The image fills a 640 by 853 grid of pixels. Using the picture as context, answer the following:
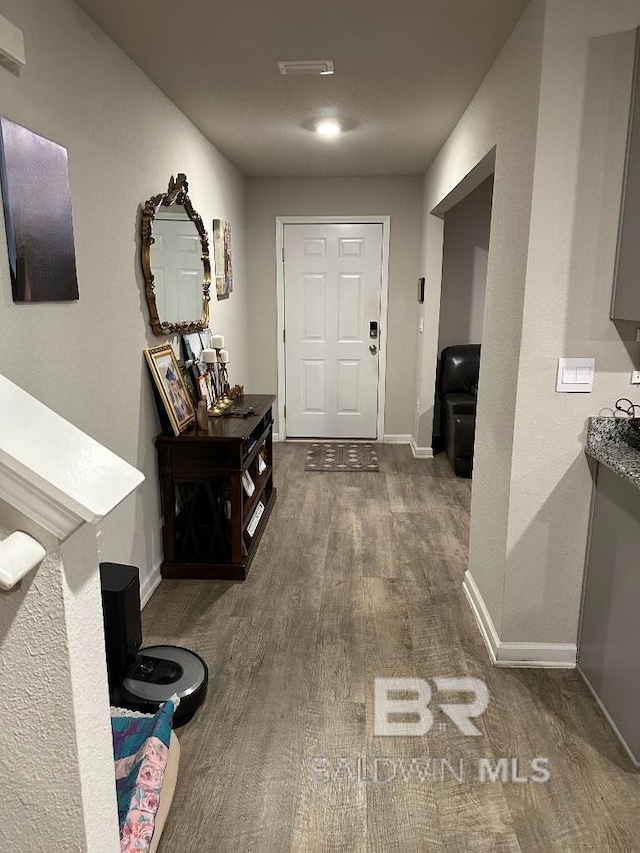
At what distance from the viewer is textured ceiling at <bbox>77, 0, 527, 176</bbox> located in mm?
2139

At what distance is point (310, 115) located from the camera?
3.38 m

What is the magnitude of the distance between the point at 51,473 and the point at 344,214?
16.6ft

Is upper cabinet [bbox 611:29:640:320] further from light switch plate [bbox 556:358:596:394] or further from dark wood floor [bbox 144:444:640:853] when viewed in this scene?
dark wood floor [bbox 144:444:640:853]

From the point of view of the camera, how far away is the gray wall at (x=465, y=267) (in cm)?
529

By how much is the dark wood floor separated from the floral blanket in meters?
0.20

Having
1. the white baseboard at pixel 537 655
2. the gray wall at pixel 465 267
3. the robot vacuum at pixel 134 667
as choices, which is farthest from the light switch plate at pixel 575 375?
the gray wall at pixel 465 267

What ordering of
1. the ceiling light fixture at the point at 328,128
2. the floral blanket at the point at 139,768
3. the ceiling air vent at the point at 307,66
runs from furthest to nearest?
1. the ceiling light fixture at the point at 328,128
2. the ceiling air vent at the point at 307,66
3. the floral blanket at the point at 139,768

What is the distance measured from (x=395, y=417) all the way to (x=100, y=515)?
5126mm

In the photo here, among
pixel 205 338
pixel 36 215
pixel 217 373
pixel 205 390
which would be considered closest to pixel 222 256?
pixel 205 338

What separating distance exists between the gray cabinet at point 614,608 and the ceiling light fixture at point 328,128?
8.32 feet

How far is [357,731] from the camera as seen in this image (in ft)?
6.59

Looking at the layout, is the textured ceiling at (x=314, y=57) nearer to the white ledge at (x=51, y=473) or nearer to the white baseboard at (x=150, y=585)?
the white ledge at (x=51, y=473)

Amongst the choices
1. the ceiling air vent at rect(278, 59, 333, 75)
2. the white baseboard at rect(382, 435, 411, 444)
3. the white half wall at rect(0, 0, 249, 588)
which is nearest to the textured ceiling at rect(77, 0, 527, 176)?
the ceiling air vent at rect(278, 59, 333, 75)

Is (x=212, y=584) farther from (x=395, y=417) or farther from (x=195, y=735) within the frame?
(x=395, y=417)
